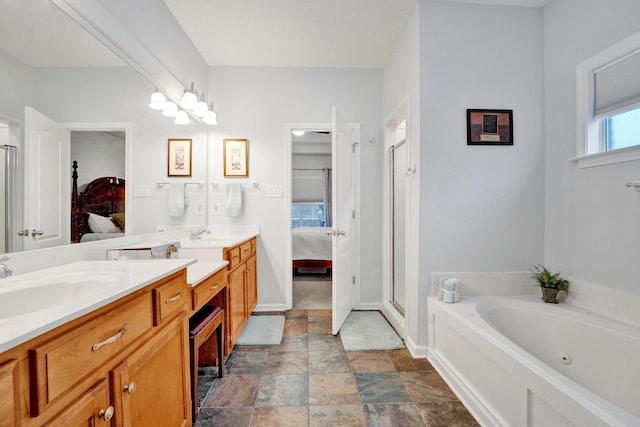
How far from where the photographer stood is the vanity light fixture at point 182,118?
7.73 feet

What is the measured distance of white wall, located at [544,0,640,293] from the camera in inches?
62.0

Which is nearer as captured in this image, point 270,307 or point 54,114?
point 54,114

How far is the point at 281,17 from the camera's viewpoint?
2.26m

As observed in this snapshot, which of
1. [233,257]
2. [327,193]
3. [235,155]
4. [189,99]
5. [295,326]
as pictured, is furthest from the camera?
[327,193]

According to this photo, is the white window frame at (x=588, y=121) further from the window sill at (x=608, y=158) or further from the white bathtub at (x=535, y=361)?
the white bathtub at (x=535, y=361)

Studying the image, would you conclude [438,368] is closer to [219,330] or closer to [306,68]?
[219,330]

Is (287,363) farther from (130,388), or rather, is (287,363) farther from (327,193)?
(327,193)

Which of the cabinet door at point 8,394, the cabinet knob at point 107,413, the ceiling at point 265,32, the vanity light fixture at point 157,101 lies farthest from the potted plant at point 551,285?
the vanity light fixture at point 157,101

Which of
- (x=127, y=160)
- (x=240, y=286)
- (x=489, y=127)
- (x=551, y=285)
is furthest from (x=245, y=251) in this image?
(x=551, y=285)

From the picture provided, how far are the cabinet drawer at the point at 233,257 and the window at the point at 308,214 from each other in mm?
4640

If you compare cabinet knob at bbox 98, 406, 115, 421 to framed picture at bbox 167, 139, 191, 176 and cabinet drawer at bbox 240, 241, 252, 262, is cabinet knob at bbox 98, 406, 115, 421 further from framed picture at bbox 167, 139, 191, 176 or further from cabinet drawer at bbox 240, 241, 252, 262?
framed picture at bbox 167, 139, 191, 176

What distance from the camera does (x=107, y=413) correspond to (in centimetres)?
81

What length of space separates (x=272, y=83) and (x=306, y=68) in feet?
1.32

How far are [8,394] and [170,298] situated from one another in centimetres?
62
